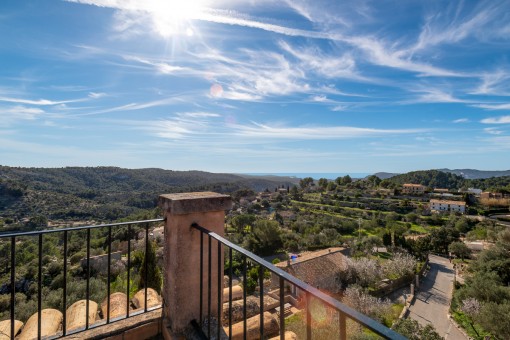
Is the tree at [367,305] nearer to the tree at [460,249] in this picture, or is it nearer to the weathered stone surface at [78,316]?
the weathered stone surface at [78,316]

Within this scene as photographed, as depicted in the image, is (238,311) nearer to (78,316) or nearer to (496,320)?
(78,316)

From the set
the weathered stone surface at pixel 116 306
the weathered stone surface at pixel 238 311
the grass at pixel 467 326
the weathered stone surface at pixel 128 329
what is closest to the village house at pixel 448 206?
the grass at pixel 467 326

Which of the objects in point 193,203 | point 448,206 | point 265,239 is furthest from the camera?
point 448,206

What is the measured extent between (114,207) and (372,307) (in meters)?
44.9

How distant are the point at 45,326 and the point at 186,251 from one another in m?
1.87

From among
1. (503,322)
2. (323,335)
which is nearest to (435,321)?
(503,322)

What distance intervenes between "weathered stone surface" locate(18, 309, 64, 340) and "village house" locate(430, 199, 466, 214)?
57822 mm

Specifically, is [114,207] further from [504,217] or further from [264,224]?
[504,217]

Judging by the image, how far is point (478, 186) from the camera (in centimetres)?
7869

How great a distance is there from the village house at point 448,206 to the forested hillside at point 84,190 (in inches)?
1761

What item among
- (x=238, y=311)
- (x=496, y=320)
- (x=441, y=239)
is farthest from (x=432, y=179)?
(x=238, y=311)

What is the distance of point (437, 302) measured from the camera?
57.2 feet

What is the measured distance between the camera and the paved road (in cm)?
1388

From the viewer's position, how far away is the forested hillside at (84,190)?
40.4m
